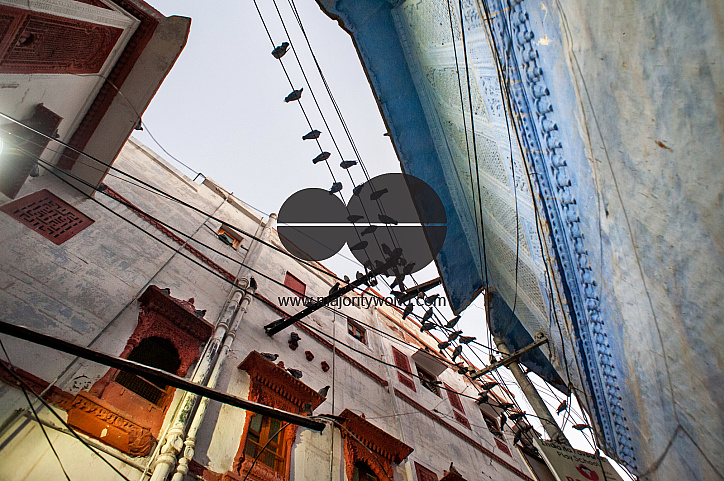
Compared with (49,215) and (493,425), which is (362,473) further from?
(493,425)

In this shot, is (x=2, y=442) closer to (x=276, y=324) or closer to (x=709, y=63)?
(x=276, y=324)

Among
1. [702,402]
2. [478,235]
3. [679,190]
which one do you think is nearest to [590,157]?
[679,190]

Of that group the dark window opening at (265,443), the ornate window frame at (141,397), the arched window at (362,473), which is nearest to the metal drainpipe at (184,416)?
the ornate window frame at (141,397)

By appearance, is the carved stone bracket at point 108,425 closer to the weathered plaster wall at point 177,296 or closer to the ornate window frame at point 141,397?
the ornate window frame at point 141,397

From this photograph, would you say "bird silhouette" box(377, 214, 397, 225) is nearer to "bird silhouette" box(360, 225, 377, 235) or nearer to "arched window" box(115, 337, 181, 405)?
"bird silhouette" box(360, 225, 377, 235)

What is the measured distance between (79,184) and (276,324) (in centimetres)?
543

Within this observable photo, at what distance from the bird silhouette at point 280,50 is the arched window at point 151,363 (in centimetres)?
573

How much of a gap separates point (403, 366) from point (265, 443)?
7.78 m

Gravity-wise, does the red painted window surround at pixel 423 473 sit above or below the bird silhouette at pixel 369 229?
below

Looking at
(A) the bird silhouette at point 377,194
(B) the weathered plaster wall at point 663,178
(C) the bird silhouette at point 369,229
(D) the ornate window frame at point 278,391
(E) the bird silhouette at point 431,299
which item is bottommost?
(B) the weathered plaster wall at point 663,178

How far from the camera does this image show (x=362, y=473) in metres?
8.02

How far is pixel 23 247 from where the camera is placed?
19.9 feet

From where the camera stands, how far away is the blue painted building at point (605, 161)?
162 centimetres

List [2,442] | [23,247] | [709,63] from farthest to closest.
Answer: [23,247] < [2,442] < [709,63]
